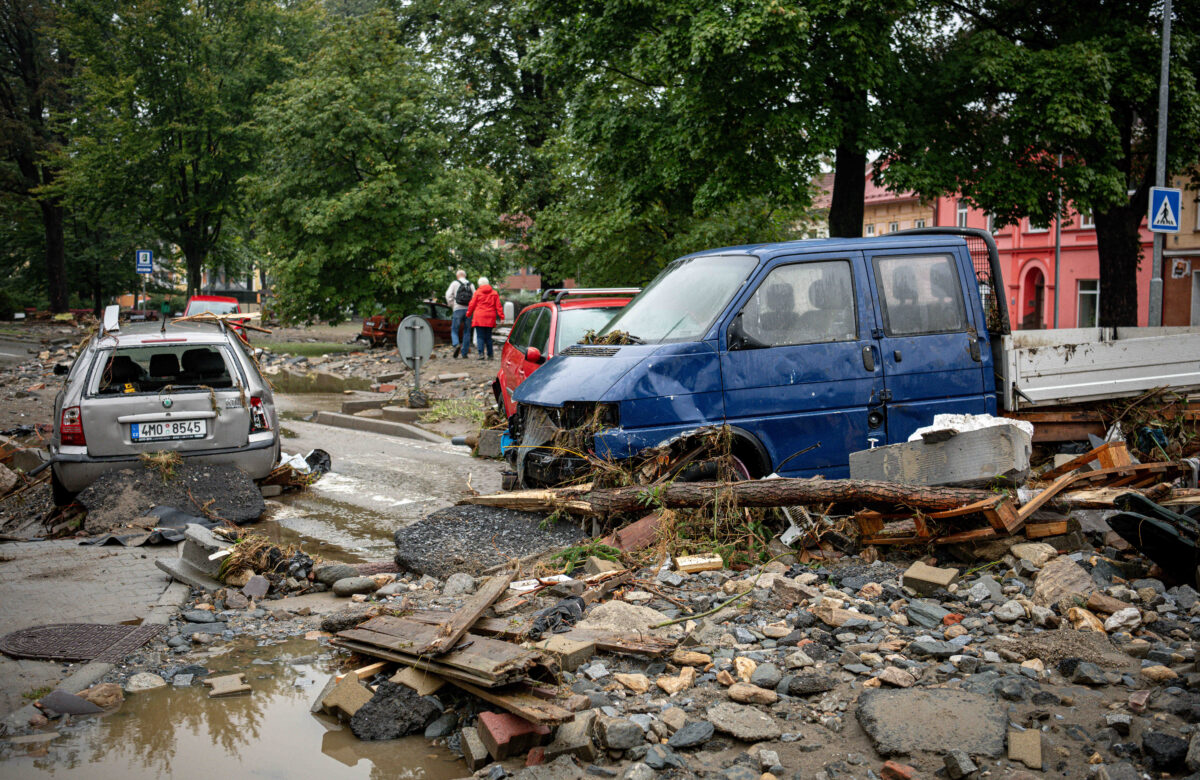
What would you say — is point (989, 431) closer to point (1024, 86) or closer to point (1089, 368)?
point (1089, 368)

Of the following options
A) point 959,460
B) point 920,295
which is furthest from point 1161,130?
point 959,460

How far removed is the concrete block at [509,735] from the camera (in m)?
3.86

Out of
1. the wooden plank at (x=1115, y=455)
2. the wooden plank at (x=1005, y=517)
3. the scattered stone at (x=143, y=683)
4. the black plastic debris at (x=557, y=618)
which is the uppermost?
the wooden plank at (x=1115, y=455)

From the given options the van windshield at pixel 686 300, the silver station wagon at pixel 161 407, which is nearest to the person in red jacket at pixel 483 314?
the silver station wagon at pixel 161 407

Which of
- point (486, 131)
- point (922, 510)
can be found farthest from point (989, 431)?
point (486, 131)

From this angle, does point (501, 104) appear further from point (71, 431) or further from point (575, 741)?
point (575, 741)

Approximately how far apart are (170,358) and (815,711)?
7695 mm

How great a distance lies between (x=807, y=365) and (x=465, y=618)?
3355 mm

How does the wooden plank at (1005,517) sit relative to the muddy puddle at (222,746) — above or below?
above

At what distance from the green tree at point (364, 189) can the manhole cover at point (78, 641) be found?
24.1m

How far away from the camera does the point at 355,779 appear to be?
389cm

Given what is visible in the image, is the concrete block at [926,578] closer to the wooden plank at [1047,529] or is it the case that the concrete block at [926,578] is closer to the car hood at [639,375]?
the wooden plank at [1047,529]

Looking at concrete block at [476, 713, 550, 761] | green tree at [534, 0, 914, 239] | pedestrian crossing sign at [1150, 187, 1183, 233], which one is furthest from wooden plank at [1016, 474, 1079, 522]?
pedestrian crossing sign at [1150, 187, 1183, 233]

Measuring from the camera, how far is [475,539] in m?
6.79
